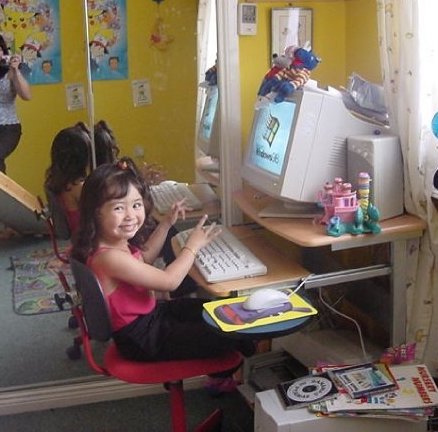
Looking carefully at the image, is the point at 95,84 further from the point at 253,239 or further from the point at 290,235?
the point at 290,235

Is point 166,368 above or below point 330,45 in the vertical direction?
below

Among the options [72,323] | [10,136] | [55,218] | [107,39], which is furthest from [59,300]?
[107,39]

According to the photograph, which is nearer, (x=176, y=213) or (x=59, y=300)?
(x=176, y=213)

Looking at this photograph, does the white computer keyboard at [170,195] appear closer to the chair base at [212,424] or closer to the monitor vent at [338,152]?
the monitor vent at [338,152]

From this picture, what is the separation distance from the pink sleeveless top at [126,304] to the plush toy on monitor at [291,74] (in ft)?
2.20

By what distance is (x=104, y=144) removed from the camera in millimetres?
2547

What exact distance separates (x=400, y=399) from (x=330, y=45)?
1.27 metres

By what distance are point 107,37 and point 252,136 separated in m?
0.68

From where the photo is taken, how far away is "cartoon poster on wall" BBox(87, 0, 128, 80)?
245 cm

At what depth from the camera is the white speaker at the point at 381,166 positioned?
194cm

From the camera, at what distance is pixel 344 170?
204cm

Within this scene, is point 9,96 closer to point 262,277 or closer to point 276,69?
point 276,69

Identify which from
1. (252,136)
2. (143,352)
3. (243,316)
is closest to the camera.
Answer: (243,316)

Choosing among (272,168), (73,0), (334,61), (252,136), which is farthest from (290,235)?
(73,0)
